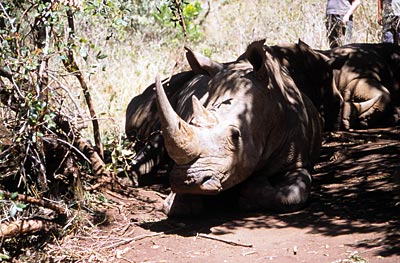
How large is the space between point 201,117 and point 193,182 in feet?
1.97

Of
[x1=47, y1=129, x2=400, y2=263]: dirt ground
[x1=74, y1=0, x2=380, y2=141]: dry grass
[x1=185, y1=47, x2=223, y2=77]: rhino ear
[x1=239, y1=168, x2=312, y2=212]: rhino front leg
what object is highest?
[x1=185, y1=47, x2=223, y2=77]: rhino ear

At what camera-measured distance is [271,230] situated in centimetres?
655

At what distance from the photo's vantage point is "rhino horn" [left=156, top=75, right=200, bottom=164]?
6.21m

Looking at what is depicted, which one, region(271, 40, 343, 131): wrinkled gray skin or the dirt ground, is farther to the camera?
region(271, 40, 343, 131): wrinkled gray skin

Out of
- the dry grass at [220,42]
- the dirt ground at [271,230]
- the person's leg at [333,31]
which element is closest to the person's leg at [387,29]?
the person's leg at [333,31]

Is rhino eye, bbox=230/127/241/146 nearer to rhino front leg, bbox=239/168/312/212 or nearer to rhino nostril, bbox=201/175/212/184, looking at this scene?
rhino nostril, bbox=201/175/212/184

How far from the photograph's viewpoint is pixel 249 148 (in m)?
6.88

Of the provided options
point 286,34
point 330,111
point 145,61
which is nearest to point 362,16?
point 286,34

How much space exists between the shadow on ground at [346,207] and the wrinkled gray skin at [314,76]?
977 millimetres

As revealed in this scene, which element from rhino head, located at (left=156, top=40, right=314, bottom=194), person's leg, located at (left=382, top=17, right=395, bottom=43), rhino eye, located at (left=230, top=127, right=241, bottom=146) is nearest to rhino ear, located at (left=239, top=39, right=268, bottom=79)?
rhino head, located at (left=156, top=40, right=314, bottom=194)

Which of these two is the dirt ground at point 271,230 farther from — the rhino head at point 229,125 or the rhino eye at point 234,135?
the rhino eye at point 234,135

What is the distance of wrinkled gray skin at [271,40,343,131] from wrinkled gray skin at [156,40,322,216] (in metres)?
1.01

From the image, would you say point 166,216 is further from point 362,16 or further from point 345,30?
point 362,16

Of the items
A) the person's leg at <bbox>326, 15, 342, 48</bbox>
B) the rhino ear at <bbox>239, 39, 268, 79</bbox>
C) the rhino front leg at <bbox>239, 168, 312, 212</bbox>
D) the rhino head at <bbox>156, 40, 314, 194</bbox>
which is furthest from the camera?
the person's leg at <bbox>326, 15, 342, 48</bbox>
